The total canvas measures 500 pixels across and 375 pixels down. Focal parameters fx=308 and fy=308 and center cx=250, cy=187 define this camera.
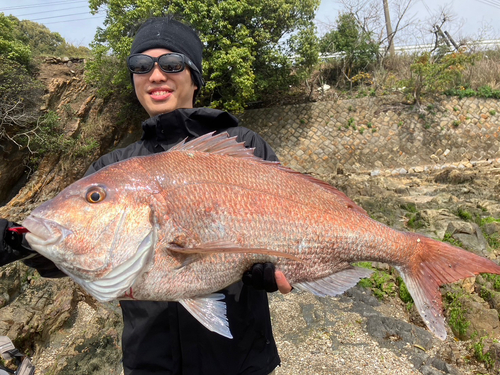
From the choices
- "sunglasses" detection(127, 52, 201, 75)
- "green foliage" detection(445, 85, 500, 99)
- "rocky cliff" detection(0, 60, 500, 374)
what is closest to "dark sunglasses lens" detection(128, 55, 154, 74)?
"sunglasses" detection(127, 52, 201, 75)

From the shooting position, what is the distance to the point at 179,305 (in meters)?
1.66

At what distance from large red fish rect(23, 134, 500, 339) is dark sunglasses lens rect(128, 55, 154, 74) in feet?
2.59

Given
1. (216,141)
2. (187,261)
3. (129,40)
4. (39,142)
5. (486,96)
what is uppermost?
(129,40)

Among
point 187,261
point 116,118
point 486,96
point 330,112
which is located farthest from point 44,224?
point 486,96

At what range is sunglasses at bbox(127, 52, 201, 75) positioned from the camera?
1979mm

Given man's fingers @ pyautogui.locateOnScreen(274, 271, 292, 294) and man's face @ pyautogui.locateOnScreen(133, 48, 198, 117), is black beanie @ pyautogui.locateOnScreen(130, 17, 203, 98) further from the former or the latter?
man's fingers @ pyautogui.locateOnScreen(274, 271, 292, 294)

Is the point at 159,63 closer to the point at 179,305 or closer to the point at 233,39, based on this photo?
the point at 179,305

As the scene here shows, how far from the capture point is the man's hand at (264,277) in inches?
55.6

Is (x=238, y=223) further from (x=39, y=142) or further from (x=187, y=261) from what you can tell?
(x=39, y=142)

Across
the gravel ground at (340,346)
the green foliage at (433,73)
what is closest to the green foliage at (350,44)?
the green foliage at (433,73)

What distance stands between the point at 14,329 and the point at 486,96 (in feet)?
66.8

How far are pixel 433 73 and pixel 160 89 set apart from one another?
16.9m

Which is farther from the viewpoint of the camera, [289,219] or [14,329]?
[14,329]

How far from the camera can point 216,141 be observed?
158cm
